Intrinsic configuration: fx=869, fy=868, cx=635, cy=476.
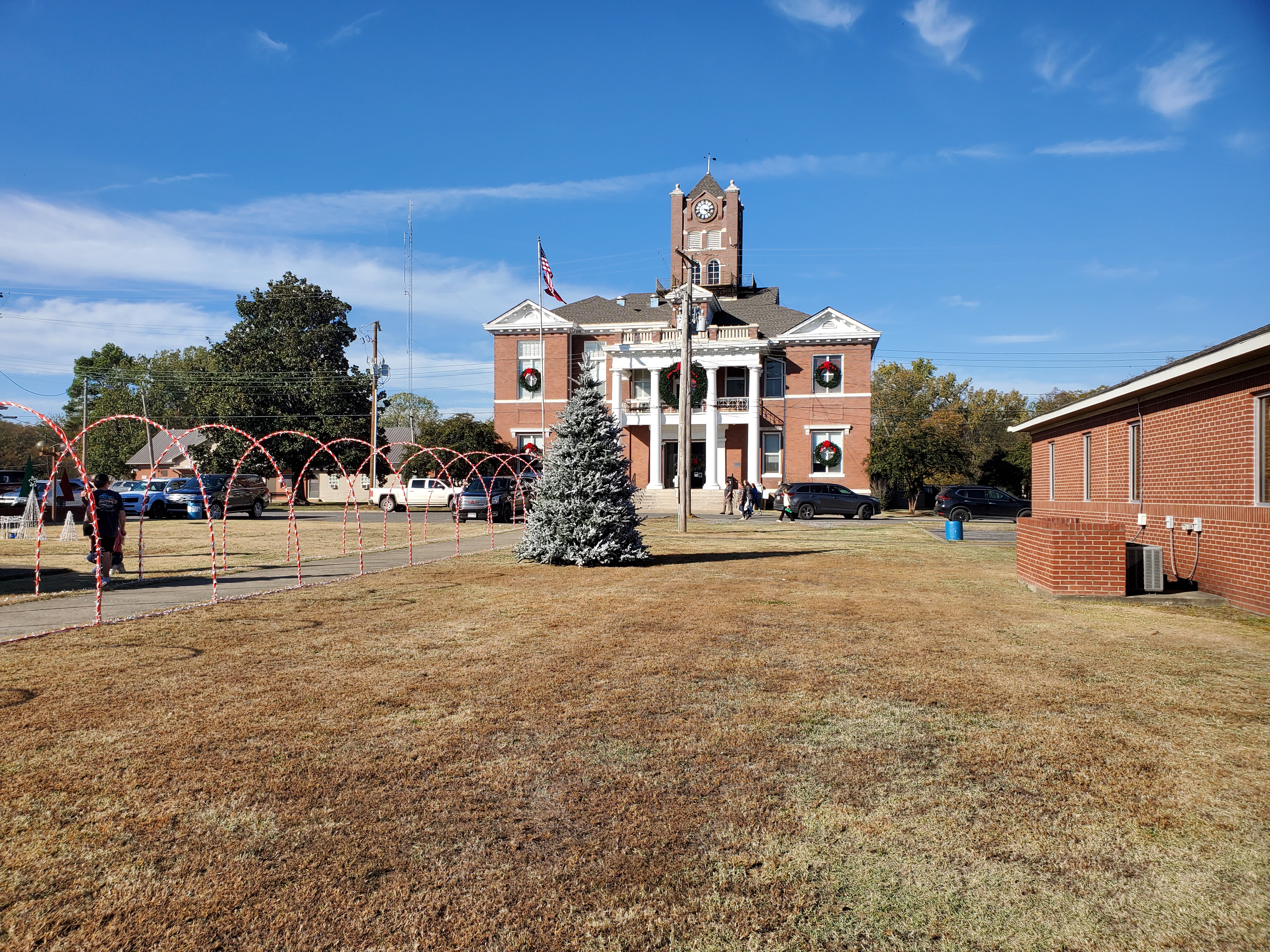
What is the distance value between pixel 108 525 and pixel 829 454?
39416 mm

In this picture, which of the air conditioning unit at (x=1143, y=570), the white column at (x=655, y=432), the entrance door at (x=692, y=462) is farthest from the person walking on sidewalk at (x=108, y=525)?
the entrance door at (x=692, y=462)

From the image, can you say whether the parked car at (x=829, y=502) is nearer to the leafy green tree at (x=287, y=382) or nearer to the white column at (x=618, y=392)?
the white column at (x=618, y=392)

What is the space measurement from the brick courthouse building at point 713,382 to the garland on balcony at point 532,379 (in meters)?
0.10

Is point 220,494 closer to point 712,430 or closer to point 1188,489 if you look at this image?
point 712,430

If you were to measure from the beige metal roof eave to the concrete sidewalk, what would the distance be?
1371cm

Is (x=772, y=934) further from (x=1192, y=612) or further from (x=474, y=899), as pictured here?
(x=1192, y=612)

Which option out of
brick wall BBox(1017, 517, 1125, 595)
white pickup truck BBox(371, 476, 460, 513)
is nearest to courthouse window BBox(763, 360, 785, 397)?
white pickup truck BBox(371, 476, 460, 513)

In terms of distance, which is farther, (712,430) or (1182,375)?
(712,430)

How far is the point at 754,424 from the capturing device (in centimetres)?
4722

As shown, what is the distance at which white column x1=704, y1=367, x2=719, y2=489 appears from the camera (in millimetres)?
46844

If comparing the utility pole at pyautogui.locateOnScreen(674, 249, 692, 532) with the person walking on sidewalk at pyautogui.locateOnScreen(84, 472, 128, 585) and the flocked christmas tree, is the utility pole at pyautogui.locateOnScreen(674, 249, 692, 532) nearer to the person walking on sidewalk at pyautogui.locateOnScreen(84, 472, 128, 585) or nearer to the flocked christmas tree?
the flocked christmas tree

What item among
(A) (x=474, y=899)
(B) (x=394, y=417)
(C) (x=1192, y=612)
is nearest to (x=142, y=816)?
(A) (x=474, y=899)

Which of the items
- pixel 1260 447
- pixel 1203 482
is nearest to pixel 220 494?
pixel 1203 482

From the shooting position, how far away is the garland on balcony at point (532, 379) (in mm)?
52000
